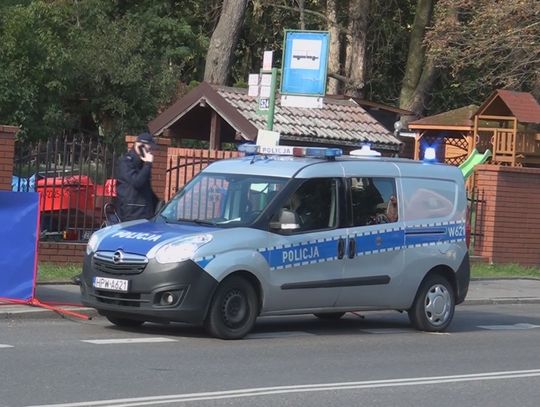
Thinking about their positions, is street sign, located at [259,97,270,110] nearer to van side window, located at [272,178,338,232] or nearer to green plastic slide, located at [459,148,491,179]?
van side window, located at [272,178,338,232]

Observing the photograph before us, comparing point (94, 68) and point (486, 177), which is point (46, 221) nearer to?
point (486, 177)

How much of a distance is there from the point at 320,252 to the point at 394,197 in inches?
55.4

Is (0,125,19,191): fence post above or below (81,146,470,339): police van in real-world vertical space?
above

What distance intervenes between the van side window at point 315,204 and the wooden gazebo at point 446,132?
57.7ft

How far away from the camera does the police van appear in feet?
38.9

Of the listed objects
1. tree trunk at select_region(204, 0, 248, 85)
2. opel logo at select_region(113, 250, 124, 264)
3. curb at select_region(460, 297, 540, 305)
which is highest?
tree trunk at select_region(204, 0, 248, 85)

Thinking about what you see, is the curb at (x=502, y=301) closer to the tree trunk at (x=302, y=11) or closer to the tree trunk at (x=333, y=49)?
the tree trunk at (x=333, y=49)

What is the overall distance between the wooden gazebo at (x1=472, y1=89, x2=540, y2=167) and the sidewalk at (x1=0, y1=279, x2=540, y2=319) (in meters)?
6.76

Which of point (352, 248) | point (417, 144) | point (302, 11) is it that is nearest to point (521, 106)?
point (417, 144)

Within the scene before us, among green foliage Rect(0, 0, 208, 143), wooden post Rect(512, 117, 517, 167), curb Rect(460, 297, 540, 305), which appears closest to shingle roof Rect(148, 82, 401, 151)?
curb Rect(460, 297, 540, 305)

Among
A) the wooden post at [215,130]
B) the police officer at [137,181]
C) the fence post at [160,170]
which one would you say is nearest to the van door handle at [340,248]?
the police officer at [137,181]

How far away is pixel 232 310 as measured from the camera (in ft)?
39.7

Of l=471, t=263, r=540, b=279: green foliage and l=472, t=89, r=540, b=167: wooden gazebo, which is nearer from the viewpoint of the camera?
l=471, t=263, r=540, b=279: green foliage

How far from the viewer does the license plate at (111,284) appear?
39.0ft
